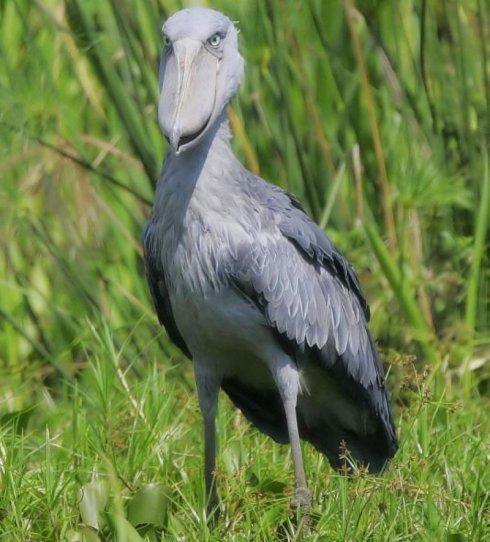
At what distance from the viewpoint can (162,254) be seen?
4.04 m

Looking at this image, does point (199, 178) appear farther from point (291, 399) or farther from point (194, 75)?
point (291, 399)

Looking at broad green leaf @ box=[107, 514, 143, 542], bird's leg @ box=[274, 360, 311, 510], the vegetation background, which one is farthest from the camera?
the vegetation background

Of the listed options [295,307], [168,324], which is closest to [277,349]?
[295,307]

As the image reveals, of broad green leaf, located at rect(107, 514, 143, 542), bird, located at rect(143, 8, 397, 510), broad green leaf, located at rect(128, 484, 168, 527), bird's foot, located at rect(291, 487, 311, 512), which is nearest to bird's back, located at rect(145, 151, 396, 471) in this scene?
bird, located at rect(143, 8, 397, 510)

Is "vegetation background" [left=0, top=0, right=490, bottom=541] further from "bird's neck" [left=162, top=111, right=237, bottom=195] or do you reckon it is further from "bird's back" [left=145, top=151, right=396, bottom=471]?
"bird's neck" [left=162, top=111, right=237, bottom=195]

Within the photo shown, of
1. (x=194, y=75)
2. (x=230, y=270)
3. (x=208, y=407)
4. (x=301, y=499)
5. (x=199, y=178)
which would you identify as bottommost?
(x=301, y=499)

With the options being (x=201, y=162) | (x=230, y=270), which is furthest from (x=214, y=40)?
(x=230, y=270)

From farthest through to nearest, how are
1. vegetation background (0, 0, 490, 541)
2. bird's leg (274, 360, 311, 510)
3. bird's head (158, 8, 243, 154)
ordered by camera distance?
1. vegetation background (0, 0, 490, 541)
2. bird's leg (274, 360, 311, 510)
3. bird's head (158, 8, 243, 154)

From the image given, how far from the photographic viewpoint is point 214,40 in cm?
390

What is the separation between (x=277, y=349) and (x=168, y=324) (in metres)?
0.42

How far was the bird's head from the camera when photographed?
3.76 meters

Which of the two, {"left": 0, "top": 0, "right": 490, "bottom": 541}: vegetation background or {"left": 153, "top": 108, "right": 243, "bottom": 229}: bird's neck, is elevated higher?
{"left": 153, "top": 108, "right": 243, "bottom": 229}: bird's neck

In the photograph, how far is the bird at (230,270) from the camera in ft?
12.7

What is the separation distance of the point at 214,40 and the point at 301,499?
1.29m
